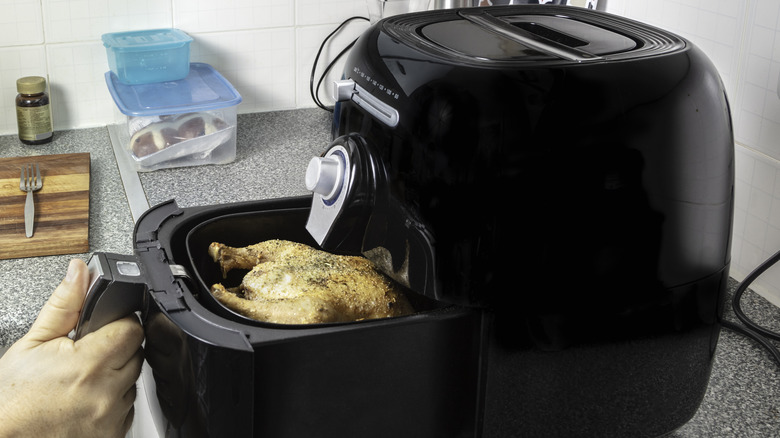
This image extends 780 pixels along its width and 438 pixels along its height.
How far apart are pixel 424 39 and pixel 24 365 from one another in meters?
0.47

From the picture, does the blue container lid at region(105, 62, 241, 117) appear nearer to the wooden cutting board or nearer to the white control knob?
the wooden cutting board

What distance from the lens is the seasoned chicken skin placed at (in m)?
0.66

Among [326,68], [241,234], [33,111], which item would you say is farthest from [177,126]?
[241,234]

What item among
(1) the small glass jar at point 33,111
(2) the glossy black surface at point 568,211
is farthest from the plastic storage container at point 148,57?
(2) the glossy black surface at point 568,211

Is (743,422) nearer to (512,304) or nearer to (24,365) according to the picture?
(512,304)

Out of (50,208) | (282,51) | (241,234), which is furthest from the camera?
(282,51)

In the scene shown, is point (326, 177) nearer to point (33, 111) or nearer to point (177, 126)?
point (177, 126)

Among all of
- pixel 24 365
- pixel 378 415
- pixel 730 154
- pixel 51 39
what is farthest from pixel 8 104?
pixel 730 154

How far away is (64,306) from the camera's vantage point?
2.31 feet

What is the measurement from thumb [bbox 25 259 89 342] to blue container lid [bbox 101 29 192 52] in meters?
0.87

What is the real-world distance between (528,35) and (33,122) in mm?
1127

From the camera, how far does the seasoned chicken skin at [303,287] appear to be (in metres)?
0.66

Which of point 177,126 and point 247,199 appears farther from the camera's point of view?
point 177,126

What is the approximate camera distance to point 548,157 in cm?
60
